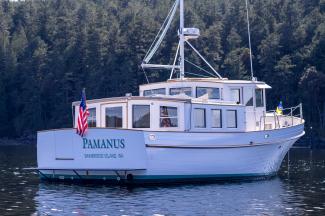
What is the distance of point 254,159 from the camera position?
34594mm

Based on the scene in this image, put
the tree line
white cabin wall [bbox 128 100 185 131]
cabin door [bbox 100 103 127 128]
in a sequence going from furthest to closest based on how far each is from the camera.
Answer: the tree line
cabin door [bbox 100 103 127 128]
white cabin wall [bbox 128 100 185 131]

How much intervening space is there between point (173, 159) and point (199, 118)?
260 centimetres

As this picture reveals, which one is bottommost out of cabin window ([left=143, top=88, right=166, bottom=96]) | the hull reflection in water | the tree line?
the hull reflection in water

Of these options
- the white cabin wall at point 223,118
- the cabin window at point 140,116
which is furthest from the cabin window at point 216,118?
the cabin window at point 140,116

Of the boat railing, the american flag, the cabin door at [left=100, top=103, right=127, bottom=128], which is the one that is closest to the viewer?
the american flag

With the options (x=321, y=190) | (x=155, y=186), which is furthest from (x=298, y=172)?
(x=155, y=186)

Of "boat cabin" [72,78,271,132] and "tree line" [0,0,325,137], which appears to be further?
"tree line" [0,0,325,137]

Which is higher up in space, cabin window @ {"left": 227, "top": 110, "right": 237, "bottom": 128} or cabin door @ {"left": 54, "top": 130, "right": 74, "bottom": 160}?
cabin window @ {"left": 227, "top": 110, "right": 237, "bottom": 128}

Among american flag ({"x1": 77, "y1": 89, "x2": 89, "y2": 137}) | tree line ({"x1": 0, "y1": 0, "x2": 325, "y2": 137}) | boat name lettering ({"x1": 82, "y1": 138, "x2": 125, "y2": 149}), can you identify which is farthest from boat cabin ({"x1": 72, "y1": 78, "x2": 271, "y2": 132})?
tree line ({"x1": 0, "y1": 0, "x2": 325, "y2": 137})

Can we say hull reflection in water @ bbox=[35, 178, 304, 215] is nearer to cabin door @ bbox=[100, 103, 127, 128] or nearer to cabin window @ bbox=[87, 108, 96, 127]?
cabin door @ bbox=[100, 103, 127, 128]

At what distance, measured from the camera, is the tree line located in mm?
87375

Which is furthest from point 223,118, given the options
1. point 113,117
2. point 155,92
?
point 113,117

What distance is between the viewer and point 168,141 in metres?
31.0

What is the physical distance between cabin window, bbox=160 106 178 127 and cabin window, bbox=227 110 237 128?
2.85 m
